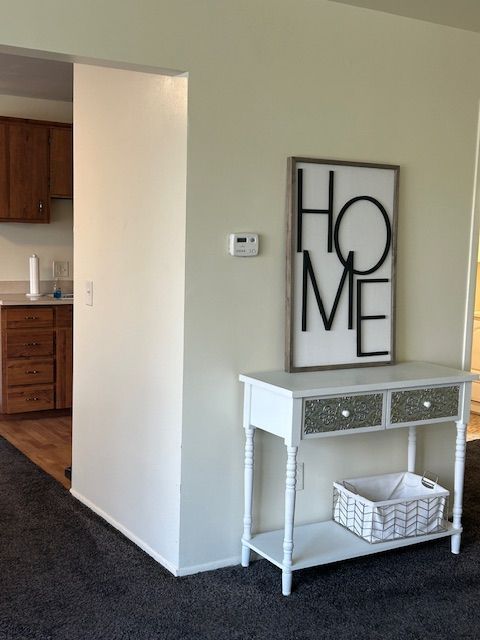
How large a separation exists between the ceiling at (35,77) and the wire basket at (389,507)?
3064 mm

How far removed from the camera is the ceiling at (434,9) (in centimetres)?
322

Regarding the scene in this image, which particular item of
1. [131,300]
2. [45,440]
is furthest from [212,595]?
[45,440]

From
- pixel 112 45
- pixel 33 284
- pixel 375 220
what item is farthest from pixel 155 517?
pixel 33 284

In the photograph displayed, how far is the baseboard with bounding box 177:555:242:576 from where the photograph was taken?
3156mm

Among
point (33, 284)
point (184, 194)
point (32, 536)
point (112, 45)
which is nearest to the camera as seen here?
point (112, 45)

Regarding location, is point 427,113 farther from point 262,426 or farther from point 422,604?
point 422,604

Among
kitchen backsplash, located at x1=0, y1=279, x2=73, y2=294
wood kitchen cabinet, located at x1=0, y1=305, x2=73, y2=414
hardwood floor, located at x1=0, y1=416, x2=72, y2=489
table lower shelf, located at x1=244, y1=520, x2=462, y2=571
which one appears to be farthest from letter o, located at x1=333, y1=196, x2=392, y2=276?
kitchen backsplash, located at x1=0, y1=279, x2=73, y2=294

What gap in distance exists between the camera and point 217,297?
3.12 metres

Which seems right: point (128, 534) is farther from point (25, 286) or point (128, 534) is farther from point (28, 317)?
point (25, 286)

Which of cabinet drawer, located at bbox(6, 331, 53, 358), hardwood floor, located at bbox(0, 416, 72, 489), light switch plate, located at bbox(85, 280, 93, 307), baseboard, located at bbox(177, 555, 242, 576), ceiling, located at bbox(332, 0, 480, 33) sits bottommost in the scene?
baseboard, located at bbox(177, 555, 242, 576)

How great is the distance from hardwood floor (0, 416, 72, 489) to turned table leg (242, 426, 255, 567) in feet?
4.40

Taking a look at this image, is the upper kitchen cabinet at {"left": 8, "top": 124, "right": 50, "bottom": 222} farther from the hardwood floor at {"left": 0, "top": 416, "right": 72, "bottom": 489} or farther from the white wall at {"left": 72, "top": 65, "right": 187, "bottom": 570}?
the white wall at {"left": 72, "top": 65, "right": 187, "bottom": 570}

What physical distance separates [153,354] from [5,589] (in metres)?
1.08

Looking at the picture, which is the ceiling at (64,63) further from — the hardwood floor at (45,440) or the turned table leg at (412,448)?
the hardwood floor at (45,440)
